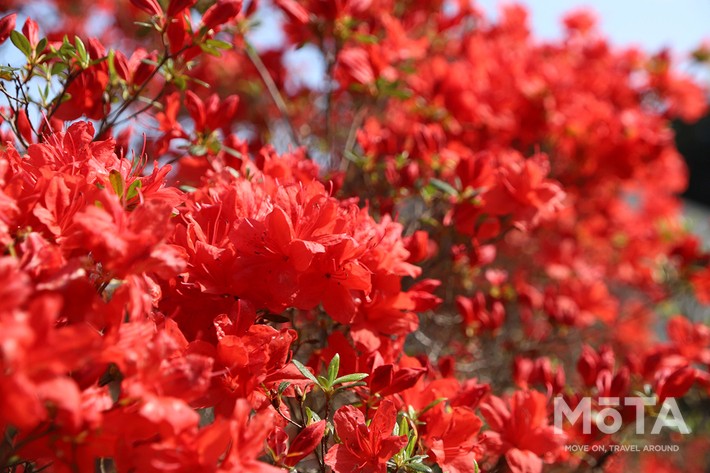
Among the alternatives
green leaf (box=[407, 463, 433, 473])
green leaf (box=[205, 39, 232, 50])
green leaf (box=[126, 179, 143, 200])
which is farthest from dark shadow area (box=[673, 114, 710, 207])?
green leaf (box=[126, 179, 143, 200])

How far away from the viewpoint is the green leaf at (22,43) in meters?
1.36

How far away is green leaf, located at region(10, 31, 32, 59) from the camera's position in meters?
1.36

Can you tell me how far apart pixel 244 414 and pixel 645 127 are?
2.94 metres

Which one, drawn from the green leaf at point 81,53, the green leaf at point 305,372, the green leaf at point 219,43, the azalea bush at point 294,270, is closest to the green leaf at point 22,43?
the azalea bush at point 294,270

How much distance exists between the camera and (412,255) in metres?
1.57

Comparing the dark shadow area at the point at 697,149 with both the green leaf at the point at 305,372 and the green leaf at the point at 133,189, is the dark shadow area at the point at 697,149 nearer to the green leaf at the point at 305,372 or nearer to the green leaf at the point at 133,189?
the green leaf at the point at 305,372

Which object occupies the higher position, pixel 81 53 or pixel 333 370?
pixel 81 53

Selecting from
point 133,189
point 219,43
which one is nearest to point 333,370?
point 133,189

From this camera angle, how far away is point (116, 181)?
105 cm

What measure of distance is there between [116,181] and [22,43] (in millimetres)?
569

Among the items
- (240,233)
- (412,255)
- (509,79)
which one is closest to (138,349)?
(240,233)

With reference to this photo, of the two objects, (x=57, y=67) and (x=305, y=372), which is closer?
(x=305, y=372)

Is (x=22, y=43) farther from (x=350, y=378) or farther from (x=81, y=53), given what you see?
(x=350, y=378)

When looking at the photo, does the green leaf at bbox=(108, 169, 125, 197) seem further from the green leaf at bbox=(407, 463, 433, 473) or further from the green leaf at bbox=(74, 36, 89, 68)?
the green leaf at bbox=(407, 463, 433, 473)
